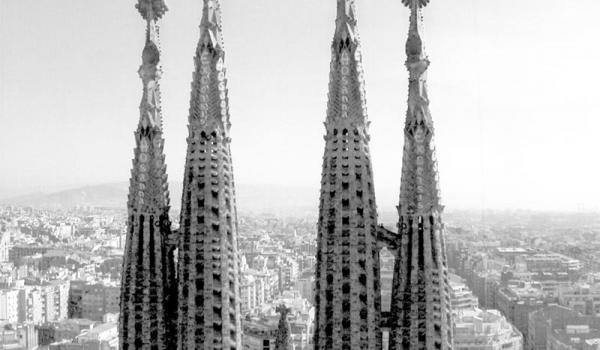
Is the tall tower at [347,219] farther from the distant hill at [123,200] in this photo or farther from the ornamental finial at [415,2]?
the distant hill at [123,200]

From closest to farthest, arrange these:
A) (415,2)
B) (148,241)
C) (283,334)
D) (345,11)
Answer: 1. (345,11)
2. (148,241)
3. (415,2)
4. (283,334)

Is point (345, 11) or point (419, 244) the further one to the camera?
point (345, 11)

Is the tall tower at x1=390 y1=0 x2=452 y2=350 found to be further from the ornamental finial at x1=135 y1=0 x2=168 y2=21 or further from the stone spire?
the ornamental finial at x1=135 y1=0 x2=168 y2=21

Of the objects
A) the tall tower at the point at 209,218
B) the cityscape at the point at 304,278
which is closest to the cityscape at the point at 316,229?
the tall tower at the point at 209,218

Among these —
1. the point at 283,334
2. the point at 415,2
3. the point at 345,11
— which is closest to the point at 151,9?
the point at 345,11

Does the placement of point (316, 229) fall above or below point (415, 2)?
→ below

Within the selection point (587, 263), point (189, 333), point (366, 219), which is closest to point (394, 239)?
point (366, 219)

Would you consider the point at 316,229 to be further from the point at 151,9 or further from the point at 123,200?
the point at 123,200
